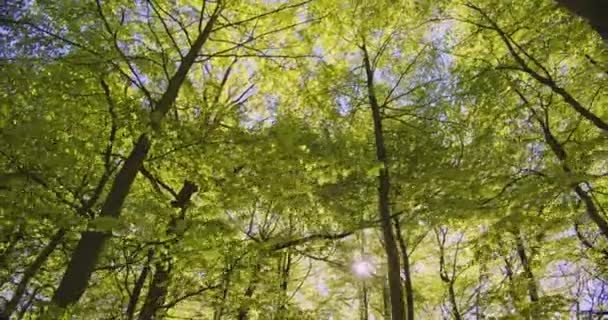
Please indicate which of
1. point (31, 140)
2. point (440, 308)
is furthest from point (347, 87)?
point (440, 308)

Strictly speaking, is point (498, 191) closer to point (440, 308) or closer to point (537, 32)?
point (537, 32)

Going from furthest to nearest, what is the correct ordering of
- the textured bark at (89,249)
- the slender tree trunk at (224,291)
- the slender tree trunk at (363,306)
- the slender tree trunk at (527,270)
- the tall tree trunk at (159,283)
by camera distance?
the slender tree trunk at (363,306) < the slender tree trunk at (527,270) < the slender tree trunk at (224,291) < the tall tree trunk at (159,283) < the textured bark at (89,249)

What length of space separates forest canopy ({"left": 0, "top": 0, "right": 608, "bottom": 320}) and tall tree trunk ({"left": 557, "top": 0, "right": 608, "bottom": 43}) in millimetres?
2776

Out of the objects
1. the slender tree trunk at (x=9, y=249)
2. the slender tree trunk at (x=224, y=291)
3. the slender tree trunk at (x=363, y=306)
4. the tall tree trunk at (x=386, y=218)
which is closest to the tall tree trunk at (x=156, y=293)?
the slender tree trunk at (x=224, y=291)

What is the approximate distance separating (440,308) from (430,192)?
6775mm

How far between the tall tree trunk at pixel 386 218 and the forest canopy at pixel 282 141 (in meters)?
0.03

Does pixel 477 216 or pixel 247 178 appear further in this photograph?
pixel 477 216

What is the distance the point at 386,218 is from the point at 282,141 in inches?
104

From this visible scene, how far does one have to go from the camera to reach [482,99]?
628cm

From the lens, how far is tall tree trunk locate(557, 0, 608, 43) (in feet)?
4.02

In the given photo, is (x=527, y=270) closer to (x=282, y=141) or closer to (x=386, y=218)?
(x=386, y=218)

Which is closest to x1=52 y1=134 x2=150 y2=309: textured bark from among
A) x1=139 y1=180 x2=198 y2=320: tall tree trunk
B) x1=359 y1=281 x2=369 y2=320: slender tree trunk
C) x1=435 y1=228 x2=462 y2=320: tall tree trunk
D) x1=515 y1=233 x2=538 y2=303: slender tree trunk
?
x1=139 y1=180 x2=198 y2=320: tall tree trunk

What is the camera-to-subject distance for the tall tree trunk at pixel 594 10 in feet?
4.02

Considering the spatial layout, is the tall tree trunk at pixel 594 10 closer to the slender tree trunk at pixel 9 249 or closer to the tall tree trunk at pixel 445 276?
the slender tree trunk at pixel 9 249
